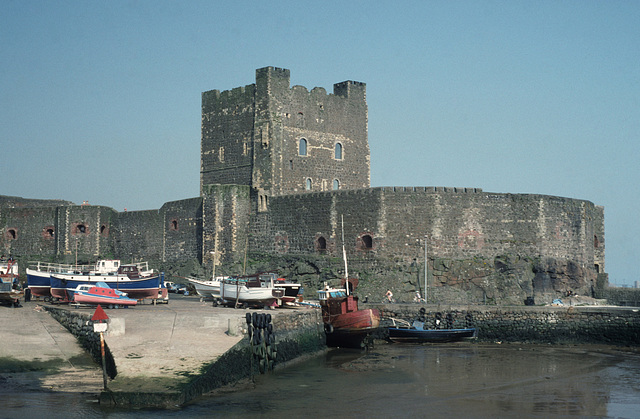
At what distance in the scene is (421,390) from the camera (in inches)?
955

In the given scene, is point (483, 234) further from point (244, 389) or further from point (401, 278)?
point (244, 389)

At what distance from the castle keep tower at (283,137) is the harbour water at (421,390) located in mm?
17550

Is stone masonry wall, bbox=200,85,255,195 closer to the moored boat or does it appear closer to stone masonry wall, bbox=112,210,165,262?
stone masonry wall, bbox=112,210,165,262

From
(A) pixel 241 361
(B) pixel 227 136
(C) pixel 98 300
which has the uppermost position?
(B) pixel 227 136

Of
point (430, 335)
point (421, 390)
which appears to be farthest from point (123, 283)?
point (421, 390)

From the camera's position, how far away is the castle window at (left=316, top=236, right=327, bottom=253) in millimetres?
44434

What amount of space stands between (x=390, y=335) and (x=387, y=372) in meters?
9.13

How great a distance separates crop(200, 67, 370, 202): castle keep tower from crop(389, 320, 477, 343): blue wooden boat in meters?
14.2

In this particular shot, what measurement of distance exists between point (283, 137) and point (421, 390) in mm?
26757

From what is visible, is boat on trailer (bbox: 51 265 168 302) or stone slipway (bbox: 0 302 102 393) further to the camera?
boat on trailer (bbox: 51 265 168 302)

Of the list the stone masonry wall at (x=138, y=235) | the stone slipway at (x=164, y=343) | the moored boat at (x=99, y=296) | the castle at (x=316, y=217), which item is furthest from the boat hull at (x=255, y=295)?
the stone masonry wall at (x=138, y=235)

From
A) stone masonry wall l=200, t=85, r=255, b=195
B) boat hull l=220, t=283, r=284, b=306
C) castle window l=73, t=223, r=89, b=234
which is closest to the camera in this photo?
boat hull l=220, t=283, r=284, b=306

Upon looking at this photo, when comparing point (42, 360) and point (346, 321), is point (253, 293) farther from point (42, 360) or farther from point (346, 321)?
point (42, 360)

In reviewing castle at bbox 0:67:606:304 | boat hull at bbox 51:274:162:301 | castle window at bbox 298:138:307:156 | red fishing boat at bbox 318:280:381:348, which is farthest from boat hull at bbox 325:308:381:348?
castle window at bbox 298:138:307:156
